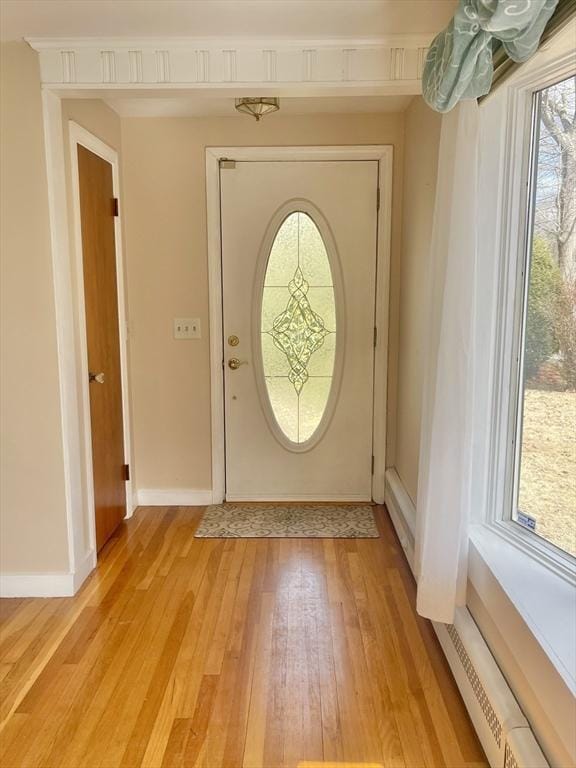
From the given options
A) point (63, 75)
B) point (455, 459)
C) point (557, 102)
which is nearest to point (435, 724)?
point (455, 459)

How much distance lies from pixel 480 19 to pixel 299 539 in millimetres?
2484

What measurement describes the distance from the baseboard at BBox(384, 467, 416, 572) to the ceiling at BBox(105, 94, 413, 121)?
2.12 m

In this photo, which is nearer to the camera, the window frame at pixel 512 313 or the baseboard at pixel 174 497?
the window frame at pixel 512 313

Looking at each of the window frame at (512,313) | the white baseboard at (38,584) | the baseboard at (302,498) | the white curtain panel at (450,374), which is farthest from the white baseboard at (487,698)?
the white baseboard at (38,584)

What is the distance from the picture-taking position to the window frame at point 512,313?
1.77 m

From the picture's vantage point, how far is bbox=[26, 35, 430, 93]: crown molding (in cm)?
210

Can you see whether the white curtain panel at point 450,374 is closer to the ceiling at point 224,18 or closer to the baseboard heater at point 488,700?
the baseboard heater at point 488,700

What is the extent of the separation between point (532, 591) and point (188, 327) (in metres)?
2.44

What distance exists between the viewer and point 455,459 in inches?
71.7

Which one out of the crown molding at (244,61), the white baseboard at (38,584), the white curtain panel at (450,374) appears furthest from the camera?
the white baseboard at (38,584)

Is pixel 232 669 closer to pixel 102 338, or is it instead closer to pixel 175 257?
pixel 102 338

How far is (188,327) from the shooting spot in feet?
11.1

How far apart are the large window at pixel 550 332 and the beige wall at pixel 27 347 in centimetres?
189

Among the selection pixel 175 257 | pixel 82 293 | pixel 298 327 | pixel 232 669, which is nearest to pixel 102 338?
pixel 82 293
